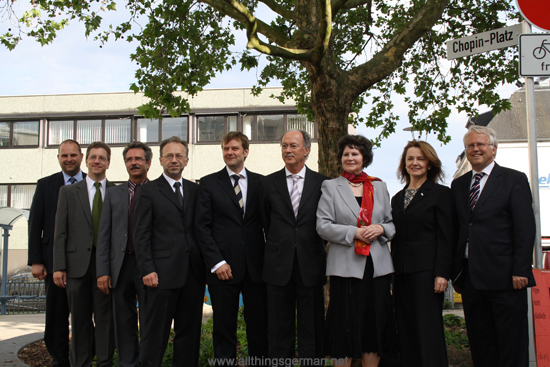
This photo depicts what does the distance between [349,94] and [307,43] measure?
89 cm

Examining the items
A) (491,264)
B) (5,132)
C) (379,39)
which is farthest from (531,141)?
(5,132)

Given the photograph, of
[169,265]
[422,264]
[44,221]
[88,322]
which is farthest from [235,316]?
[44,221]

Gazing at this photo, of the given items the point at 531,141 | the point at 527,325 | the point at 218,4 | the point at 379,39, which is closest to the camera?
the point at 527,325

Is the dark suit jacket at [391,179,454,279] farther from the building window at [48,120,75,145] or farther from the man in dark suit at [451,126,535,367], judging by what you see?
the building window at [48,120,75,145]

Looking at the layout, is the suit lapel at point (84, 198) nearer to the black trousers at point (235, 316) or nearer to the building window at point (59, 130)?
the black trousers at point (235, 316)

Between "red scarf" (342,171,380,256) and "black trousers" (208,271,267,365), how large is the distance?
1002mm

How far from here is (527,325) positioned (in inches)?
161

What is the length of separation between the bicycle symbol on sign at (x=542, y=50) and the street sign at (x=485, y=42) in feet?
1.24

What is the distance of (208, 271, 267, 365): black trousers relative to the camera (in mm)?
4508

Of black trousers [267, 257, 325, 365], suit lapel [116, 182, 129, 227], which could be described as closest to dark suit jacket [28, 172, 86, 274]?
suit lapel [116, 182, 129, 227]

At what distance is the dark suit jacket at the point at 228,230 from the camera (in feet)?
14.8

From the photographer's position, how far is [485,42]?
5031 millimetres

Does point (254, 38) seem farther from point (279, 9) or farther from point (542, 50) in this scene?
point (279, 9)

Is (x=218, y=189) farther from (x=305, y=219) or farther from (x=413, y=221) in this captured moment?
(x=413, y=221)
